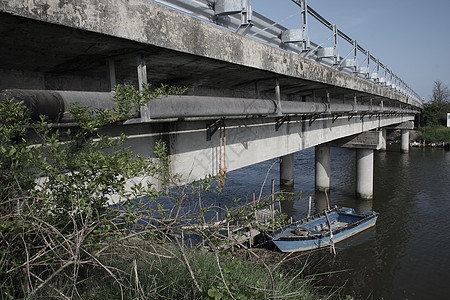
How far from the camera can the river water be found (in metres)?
11.1

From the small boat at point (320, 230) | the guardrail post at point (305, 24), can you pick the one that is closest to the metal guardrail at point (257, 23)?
the guardrail post at point (305, 24)

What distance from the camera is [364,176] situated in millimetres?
19953

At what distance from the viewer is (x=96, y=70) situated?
4285 mm

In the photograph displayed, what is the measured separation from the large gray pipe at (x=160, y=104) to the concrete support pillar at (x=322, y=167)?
47.7 feet

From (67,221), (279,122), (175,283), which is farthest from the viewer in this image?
(279,122)

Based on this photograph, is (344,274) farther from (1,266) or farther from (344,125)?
(1,266)

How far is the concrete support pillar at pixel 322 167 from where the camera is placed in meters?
21.0

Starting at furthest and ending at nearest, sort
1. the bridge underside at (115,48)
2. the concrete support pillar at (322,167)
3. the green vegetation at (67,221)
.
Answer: the concrete support pillar at (322,167)
the bridge underside at (115,48)
the green vegetation at (67,221)

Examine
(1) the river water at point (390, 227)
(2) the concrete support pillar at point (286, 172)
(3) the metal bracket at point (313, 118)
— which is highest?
(3) the metal bracket at point (313, 118)

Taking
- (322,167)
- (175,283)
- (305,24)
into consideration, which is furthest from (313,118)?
(322,167)

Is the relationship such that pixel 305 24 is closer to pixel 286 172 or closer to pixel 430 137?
pixel 286 172

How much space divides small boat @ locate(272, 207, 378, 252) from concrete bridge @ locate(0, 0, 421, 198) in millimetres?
5363

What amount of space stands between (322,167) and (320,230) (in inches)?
310

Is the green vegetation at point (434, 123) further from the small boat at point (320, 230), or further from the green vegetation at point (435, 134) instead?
the small boat at point (320, 230)
